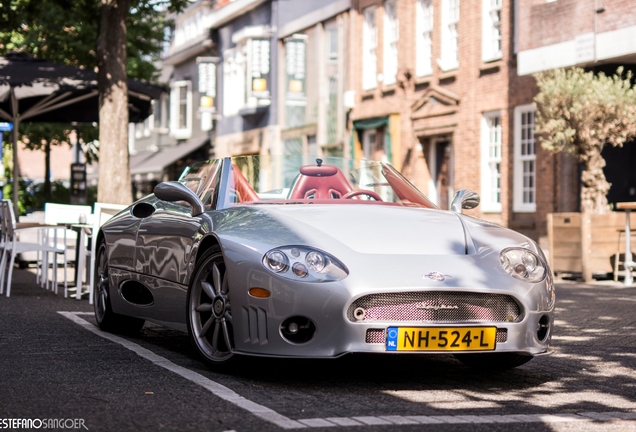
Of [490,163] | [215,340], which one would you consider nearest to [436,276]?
[215,340]

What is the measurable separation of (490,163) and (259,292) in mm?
21045

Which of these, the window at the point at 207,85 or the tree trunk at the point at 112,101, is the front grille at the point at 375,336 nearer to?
the tree trunk at the point at 112,101

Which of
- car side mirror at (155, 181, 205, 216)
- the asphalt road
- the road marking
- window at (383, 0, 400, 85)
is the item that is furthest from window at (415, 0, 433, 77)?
the road marking

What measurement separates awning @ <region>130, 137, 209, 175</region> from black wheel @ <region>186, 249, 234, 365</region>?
1600 inches

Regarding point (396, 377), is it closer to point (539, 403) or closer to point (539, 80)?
point (539, 403)

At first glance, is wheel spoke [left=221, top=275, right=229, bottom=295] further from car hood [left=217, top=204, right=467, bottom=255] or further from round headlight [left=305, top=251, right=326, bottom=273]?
round headlight [left=305, top=251, right=326, bottom=273]

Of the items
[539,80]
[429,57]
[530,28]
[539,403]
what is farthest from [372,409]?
[429,57]

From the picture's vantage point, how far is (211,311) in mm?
7223

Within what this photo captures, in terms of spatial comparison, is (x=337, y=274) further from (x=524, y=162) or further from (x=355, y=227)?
(x=524, y=162)

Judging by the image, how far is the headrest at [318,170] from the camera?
8219 mm

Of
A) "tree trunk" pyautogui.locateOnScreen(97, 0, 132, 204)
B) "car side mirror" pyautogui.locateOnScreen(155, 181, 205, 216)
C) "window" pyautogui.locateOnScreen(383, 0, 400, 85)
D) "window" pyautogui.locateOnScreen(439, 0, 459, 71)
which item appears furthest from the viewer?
"window" pyautogui.locateOnScreen(383, 0, 400, 85)

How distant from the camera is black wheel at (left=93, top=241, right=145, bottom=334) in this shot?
9.45 m

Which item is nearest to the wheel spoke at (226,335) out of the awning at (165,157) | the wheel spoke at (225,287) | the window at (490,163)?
the wheel spoke at (225,287)

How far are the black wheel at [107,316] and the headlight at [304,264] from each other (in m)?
2.99
